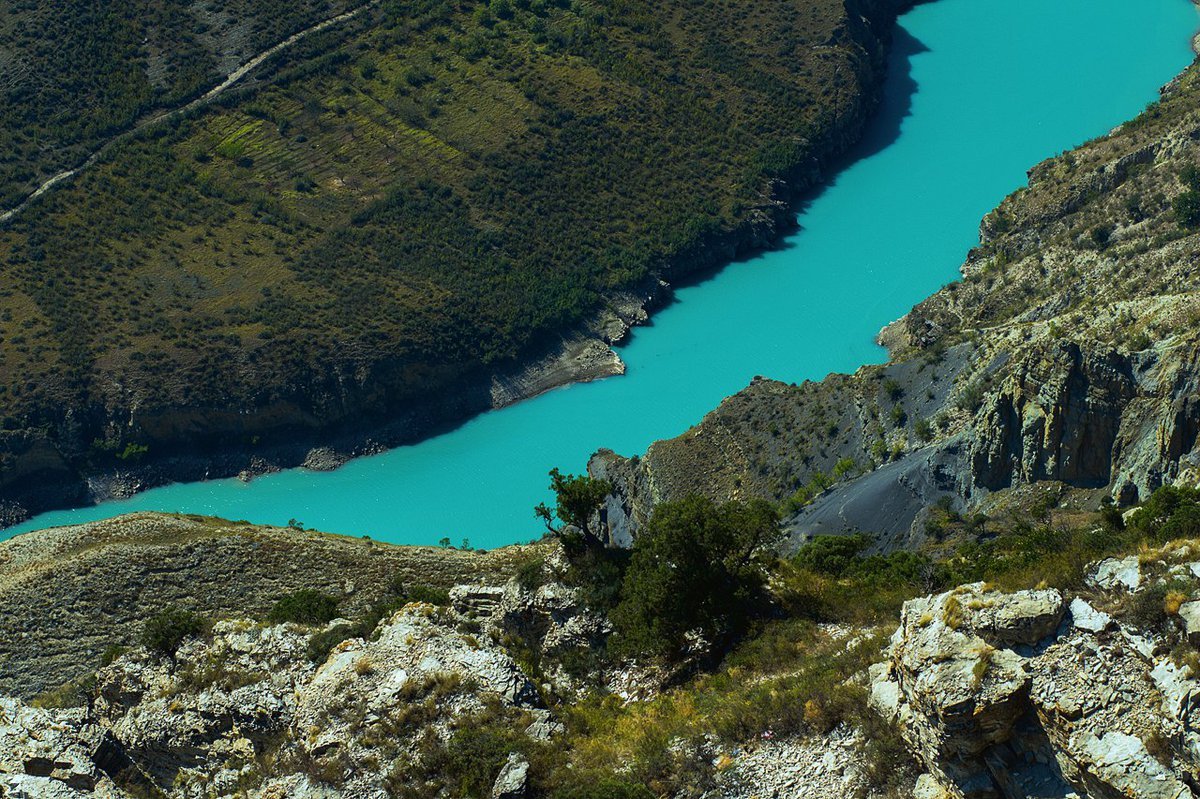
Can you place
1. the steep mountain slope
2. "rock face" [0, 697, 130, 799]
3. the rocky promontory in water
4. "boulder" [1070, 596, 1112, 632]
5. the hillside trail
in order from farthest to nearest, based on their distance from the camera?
the hillside trail
the steep mountain slope
"rock face" [0, 697, 130, 799]
the rocky promontory in water
"boulder" [1070, 596, 1112, 632]

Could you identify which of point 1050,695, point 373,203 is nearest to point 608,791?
point 1050,695

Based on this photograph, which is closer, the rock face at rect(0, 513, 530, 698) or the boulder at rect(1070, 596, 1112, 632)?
the boulder at rect(1070, 596, 1112, 632)


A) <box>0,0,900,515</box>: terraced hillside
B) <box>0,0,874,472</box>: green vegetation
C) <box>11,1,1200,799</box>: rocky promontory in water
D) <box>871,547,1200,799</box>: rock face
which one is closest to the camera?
<box>871,547,1200,799</box>: rock face

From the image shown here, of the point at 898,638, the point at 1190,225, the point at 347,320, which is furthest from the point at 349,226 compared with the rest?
the point at 898,638

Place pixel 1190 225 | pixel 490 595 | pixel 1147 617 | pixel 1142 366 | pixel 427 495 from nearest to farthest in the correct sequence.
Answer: pixel 1147 617 < pixel 490 595 < pixel 1142 366 < pixel 1190 225 < pixel 427 495

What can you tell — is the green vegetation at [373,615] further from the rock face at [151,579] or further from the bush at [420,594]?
the rock face at [151,579]

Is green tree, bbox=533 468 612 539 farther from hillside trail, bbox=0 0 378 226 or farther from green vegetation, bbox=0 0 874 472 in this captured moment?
hillside trail, bbox=0 0 378 226

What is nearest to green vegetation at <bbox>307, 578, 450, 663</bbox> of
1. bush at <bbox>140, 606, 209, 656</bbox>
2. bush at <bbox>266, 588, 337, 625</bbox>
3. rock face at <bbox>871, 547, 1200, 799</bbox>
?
bush at <bbox>266, 588, 337, 625</bbox>

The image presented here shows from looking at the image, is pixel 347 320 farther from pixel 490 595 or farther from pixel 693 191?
pixel 490 595
